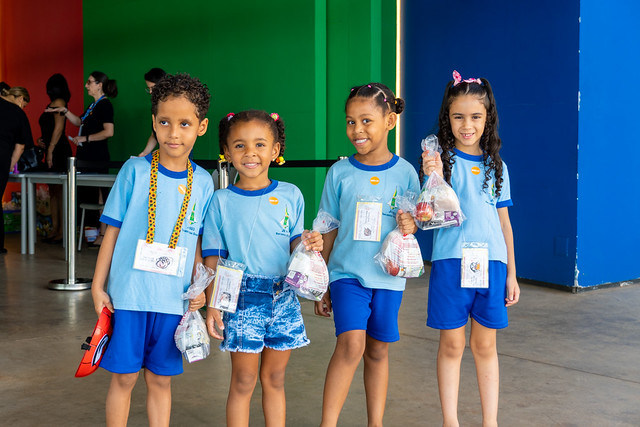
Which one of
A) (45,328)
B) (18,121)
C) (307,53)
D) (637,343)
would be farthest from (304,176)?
(637,343)

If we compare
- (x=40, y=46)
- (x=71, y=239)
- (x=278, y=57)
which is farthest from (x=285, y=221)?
(x=40, y=46)

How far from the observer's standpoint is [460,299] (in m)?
2.67

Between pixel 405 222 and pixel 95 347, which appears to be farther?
pixel 405 222

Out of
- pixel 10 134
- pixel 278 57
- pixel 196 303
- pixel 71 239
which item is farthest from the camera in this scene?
pixel 278 57

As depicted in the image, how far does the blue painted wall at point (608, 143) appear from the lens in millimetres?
5570

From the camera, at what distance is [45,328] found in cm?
441

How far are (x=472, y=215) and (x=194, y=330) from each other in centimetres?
108

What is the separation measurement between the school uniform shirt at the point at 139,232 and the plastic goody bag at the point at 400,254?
0.68 meters

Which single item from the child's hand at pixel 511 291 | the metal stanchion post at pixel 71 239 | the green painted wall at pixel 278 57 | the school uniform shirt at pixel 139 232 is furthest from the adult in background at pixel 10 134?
the child's hand at pixel 511 291

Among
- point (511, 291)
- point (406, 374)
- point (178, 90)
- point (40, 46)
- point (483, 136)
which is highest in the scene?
point (40, 46)

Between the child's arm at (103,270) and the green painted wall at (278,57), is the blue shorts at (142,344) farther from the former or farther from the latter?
the green painted wall at (278,57)

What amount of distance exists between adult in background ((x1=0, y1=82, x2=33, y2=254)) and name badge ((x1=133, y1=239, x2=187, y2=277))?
5.68 m

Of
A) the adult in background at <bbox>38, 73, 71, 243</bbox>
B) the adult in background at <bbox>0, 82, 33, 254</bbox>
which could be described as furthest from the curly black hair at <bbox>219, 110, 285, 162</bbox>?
the adult in background at <bbox>38, 73, 71, 243</bbox>

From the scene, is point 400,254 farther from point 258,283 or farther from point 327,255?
point 258,283
